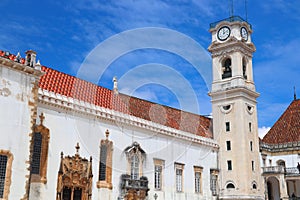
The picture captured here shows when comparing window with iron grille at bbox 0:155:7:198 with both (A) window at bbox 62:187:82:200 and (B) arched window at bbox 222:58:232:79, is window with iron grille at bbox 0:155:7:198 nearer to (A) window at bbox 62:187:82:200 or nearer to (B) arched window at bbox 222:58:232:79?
(A) window at bbox 62:187:82:200

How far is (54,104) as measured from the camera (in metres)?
25.3

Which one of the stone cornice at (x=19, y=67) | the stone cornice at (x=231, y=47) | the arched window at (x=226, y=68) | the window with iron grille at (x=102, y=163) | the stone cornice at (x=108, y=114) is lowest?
the window with iron grille at (x=102, y=163)

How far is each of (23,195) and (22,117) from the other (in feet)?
12.9

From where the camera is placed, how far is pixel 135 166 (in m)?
31.1

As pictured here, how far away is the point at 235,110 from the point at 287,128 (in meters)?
10.6

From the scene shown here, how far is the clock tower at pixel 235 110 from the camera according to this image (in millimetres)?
39094

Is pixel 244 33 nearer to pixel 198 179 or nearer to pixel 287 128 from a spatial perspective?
pixel 287 128

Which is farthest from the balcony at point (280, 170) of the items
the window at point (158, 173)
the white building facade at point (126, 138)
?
the window at point (158, 173)

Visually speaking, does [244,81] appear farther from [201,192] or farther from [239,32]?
[201,192]

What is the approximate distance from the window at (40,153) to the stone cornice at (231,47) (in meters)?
23.5

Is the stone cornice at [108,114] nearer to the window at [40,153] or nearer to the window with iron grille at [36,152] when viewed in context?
the window at [40,153]

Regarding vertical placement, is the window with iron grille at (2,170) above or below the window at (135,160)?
below

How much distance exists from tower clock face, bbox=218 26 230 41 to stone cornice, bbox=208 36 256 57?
57 centimetres

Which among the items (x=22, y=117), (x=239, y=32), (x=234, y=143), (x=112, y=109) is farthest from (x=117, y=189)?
(x=239, y=32)
